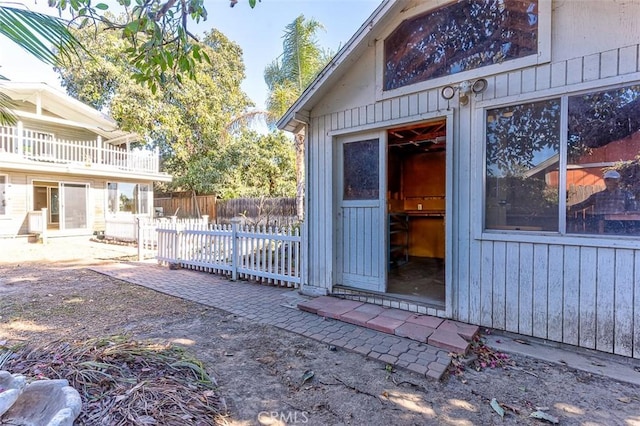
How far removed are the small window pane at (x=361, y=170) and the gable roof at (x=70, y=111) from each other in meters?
13.9

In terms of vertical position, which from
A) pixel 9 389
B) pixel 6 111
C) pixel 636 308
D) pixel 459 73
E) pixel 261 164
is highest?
pixel 261 164

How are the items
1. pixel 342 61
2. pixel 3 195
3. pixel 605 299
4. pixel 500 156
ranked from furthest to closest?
1. pixel 3 195
2. pixel 342 61
3. pixel 500 156
4. pixel 605 299

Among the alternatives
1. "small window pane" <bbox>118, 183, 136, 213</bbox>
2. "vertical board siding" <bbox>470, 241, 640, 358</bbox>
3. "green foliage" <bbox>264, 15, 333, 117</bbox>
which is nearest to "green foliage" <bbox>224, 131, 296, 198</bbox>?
"small window pane" <bbox>118, 183, 136, 213</bbox>

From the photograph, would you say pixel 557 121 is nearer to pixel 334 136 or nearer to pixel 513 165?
pixel 513 165

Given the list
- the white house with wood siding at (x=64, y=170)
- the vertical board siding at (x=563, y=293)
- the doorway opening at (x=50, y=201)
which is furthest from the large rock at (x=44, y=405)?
the doorway opening at (x=50, y=201)

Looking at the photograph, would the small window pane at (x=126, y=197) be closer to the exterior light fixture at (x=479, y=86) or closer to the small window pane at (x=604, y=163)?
the exterior light fixture at (x=479, y=86)

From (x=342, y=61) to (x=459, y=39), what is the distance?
1449 mm

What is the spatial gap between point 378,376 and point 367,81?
362cm

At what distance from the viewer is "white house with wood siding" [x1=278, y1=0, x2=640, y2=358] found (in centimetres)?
288

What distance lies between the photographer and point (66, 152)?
42.6 ft

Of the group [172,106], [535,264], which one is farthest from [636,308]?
[172,106]

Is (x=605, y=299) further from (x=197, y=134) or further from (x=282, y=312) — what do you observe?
(x=197, y=134)

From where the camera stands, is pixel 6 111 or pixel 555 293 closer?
pixel 6 111

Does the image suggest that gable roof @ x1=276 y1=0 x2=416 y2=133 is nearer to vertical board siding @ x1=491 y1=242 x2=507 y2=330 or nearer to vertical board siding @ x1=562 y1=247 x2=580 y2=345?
vertical board siding @ x1=491 y1=242 x2=507 y2=330
